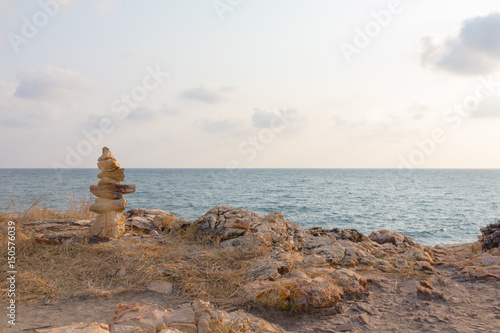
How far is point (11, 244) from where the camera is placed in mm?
5422

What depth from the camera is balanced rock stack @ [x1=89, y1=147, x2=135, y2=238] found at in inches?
236

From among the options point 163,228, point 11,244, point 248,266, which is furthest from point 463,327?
point 11,244

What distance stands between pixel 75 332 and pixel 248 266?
9.13 ft

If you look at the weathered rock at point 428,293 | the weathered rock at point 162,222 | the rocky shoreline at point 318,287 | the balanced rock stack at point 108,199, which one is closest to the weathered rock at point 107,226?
the balanced rock stack at point 108,199

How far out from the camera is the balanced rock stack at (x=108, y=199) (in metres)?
5.99

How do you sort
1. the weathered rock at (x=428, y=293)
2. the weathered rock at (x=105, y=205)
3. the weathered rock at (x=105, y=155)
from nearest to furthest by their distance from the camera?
the weathered rock at (x=428, y=293), the weathered rock at (x=105, y=205), the weathered rock at (x=105, y=155)

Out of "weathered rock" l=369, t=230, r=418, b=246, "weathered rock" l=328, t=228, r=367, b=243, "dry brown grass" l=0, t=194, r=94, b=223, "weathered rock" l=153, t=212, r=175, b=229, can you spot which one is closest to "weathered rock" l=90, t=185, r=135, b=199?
"weathered rock" l=153, t=212, r=175, b=229

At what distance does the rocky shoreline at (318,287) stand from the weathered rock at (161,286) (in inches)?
0.6

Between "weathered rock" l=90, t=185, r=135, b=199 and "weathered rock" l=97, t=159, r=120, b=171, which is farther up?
"weathered rock" l=97, t=159, r=120, b=171

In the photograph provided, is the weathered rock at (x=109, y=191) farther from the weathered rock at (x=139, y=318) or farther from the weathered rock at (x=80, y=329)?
→ the weathered rock at (x=80, y=329)

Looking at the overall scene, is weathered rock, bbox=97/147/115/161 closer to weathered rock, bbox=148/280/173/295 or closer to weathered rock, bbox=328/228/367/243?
weathered rock, bbox=148/280/173/295

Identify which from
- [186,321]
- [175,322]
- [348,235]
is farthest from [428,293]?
[175,322]

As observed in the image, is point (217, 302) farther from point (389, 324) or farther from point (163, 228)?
point (163, 228)

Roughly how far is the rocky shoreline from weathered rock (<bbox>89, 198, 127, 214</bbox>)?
54 cm
